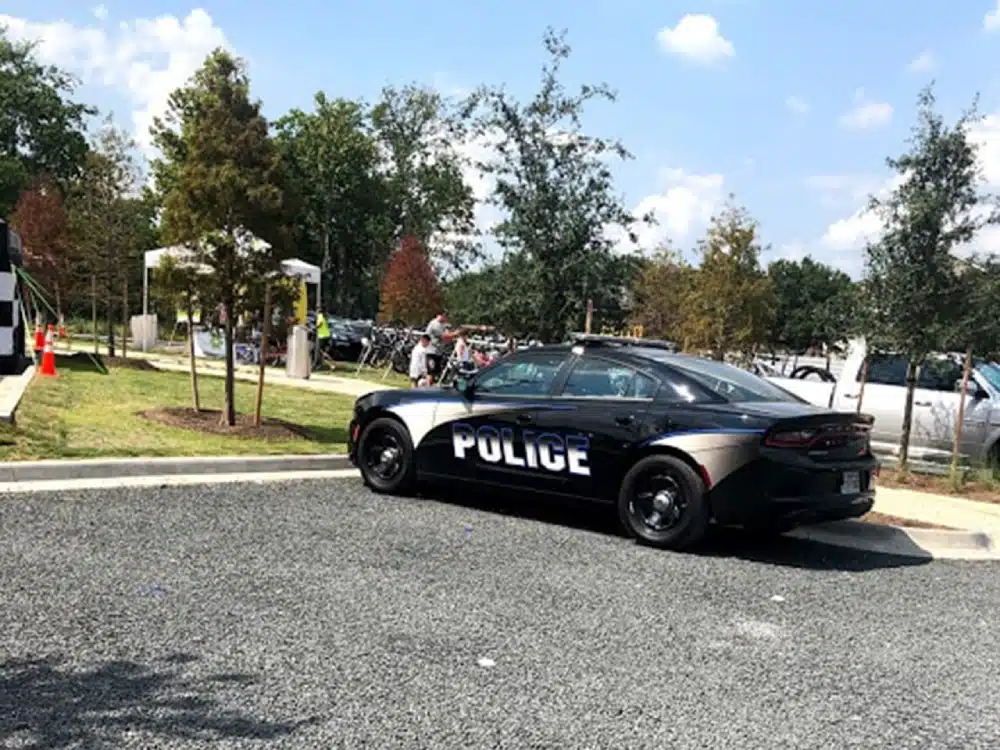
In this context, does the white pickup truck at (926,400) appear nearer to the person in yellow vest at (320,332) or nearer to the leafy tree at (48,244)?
the person in yellow vest at (320,332)

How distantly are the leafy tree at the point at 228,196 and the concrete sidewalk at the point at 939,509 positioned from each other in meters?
7.17

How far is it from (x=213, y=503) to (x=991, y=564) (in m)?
6.09

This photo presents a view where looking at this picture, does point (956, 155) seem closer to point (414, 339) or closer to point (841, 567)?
point (841, 567)

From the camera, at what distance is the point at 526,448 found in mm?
7801

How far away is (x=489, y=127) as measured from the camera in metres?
14.1

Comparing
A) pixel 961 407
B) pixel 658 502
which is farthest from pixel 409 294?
pixel 658 502

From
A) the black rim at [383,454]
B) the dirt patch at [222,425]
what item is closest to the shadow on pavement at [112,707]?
the black rim at [383,454]

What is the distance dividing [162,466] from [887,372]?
9.39 meters

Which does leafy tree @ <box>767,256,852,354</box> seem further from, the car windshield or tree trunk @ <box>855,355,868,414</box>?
the car windshield

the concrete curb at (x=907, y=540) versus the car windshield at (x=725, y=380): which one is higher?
the car windshield at (x=725, y=380)

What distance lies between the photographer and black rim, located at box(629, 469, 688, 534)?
22.9 feet

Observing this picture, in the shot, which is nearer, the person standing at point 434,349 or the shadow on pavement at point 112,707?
the shadow on pavement at point 112,707

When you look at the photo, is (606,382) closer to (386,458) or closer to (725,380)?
(725,380)

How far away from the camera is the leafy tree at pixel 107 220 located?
760 inches
